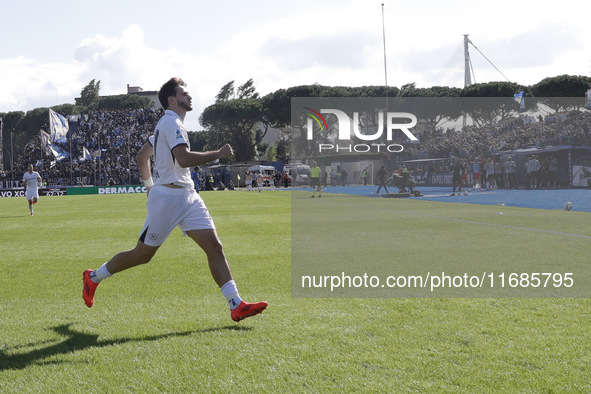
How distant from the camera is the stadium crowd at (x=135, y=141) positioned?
29.8 metres

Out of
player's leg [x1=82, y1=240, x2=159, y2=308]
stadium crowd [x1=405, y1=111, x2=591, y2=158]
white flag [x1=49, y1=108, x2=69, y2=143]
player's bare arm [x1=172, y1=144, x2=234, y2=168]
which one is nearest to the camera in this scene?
player's bare arm [x1=172, y1=144, x2=234, y2=168]

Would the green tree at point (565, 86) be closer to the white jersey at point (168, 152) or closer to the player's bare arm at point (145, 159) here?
the player's bare arm at point (145, 159)

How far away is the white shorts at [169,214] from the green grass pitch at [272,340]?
0.79m

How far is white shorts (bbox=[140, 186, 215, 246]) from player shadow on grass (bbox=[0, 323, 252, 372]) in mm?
899

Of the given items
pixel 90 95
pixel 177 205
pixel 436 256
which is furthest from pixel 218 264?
pixel 90 95

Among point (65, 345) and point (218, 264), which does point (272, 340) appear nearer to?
point (218, 264)

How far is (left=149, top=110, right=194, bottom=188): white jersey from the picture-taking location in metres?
5.05

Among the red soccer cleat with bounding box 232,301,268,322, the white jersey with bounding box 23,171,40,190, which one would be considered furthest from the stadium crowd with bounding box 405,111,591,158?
the red soccer cleat with bounding box 232,301,268,322

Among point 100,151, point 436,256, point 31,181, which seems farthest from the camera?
point 100,151

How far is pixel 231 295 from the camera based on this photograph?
5.06 m

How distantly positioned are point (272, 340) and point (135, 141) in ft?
221

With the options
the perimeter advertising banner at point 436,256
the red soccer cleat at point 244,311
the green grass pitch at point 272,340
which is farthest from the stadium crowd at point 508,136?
the red soccer cleat at point 244,311
